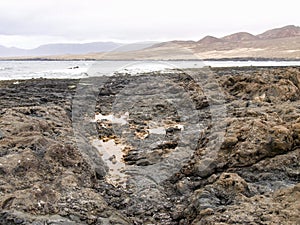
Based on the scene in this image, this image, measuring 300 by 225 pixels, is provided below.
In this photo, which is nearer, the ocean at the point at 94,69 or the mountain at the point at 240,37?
the ocean at the point at 94,69

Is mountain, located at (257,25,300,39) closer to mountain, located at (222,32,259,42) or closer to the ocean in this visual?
mountain, located at (222,32,259,42)

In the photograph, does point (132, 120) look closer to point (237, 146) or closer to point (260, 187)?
point (237, 146)

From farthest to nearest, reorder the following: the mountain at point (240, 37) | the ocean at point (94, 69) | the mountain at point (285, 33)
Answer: the mountain at point (240, 37) → the mountain at point (285, 33) → the ocean at point (94, 69)

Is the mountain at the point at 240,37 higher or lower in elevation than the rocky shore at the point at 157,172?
higher

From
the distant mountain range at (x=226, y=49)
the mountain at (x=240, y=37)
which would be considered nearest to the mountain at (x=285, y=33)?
the distant mountain range at (x=226, y=49)

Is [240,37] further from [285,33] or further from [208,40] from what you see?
[285,33]

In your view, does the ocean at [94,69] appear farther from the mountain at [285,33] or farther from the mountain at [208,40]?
the mountain at [285,33]

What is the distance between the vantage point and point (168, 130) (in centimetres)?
1418

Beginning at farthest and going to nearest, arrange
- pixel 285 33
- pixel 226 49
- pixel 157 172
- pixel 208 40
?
pixel 285 33 → pixel 208 40 → pixel 226 49 → pixel 157 172

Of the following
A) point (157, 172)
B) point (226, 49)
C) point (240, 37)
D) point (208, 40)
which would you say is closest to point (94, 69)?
point (157, 172)

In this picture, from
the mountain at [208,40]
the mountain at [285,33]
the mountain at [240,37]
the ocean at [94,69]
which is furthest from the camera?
the mountain at [240,37]

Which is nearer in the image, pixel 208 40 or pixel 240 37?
pixel 208 40

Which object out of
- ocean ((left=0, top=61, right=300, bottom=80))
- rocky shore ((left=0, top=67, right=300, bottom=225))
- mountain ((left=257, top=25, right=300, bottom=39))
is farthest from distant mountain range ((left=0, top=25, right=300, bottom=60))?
rocky shore ((left=0, top=67, right=300, bottom=225))

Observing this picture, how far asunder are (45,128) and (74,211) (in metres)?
4.46
